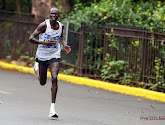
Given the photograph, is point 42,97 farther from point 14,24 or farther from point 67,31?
point 14,24

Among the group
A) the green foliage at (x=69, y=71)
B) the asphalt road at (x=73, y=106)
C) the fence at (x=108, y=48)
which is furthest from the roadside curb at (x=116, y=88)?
the fence at (x=108, y=48)

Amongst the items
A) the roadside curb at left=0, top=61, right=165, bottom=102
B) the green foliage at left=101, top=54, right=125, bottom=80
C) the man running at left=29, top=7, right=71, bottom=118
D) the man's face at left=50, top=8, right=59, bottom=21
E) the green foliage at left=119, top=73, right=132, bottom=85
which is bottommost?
the roadside curb at left=0, top=61, right=165, bottom=102

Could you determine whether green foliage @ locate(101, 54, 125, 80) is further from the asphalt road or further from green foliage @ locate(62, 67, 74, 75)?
green foliage @ locate(62, 67, 74, 75)

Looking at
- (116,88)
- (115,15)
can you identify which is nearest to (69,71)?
(115,15)

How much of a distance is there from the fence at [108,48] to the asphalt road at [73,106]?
116cm

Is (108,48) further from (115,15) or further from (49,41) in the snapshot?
(49,41)

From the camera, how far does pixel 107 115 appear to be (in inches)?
366

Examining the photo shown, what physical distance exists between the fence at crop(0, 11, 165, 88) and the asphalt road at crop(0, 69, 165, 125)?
1.16 metres

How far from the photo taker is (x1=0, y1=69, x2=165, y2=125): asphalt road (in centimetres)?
837

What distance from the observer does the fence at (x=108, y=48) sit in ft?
43.5

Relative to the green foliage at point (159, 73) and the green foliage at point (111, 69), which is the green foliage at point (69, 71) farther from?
the green foliage at point (159, 73)

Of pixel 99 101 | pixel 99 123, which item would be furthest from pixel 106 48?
pixel 99 123

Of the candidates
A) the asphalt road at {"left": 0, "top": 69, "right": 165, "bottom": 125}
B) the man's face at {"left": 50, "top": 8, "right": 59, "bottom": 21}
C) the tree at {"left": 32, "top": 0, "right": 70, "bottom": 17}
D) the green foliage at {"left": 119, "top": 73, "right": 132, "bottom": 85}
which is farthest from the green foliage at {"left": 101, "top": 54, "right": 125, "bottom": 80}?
the man's face at {"left": 50, "top": 8, "right": 59, "bottom": 21}

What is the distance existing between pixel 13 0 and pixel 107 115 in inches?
587
